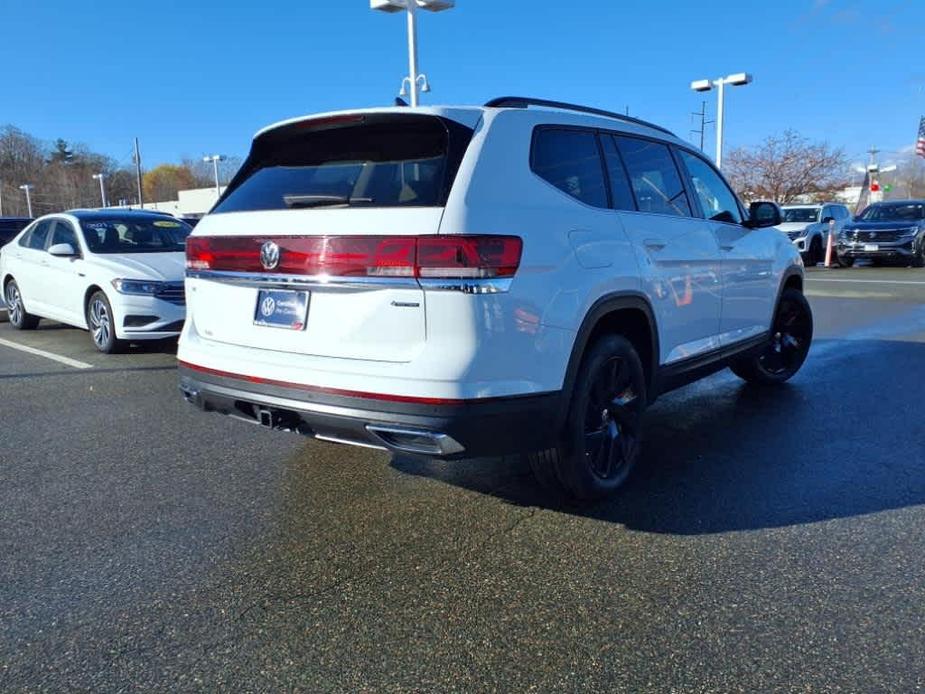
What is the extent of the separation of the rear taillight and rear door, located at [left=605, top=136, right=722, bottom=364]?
111 cm

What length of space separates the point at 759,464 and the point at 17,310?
9.38m

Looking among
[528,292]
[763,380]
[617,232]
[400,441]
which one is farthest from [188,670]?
[763,380]

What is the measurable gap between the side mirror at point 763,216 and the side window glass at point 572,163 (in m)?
1.99

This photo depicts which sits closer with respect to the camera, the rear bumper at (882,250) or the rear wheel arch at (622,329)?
the rear wheel arch at (622,329)

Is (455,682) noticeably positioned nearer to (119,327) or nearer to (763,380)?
(763,380)

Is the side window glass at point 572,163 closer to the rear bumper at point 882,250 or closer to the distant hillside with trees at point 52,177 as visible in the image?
the rear bumper at point 882,250

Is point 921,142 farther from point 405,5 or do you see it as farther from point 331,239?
point 331,239

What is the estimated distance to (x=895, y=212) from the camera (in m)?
20.2

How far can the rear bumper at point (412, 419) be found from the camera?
2.84 metres

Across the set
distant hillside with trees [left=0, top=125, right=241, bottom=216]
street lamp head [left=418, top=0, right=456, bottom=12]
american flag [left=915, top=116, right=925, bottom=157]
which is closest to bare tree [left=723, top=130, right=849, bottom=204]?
american flag [left=915, top=116, right=925, bottom=157]

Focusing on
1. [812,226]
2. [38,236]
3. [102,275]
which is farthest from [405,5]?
[812,226]

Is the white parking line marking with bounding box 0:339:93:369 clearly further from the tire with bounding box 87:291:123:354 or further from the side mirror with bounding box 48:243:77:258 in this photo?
the side mirror with bounding box 48:243:77:258

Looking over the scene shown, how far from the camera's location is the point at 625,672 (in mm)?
2312

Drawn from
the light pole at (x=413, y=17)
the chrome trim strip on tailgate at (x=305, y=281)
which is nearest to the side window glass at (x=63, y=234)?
the chrome trim strip on tailgate at (x=305, y=281)
